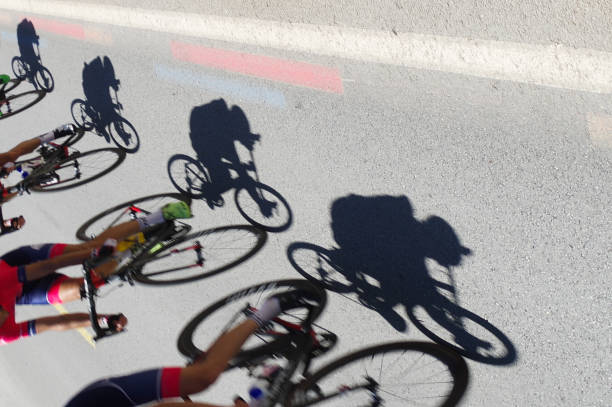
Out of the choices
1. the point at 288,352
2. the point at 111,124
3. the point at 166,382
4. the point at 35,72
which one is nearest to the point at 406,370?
the point at 288,352

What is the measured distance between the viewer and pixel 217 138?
23.0 ft

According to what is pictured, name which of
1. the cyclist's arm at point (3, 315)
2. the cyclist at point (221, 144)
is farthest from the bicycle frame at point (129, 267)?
the cyclist at point (221, 144)

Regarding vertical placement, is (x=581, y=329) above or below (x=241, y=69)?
below

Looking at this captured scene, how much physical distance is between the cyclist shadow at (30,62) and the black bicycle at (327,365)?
23.0 feet

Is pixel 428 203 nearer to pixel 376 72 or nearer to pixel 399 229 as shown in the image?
pixel 399 229

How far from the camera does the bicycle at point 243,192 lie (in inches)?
248

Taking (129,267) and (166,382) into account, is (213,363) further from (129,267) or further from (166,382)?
(129,267)

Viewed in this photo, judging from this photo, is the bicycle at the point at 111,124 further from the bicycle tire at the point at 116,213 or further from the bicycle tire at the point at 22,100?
the bicycle tire at the point at 22,100

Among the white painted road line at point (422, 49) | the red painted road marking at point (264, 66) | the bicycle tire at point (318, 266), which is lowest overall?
the bicycle tire at point (318, 266)

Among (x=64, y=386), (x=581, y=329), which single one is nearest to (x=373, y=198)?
(x=581, y=329)

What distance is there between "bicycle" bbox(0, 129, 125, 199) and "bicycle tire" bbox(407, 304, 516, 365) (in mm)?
5456

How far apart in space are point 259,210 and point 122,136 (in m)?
3.28

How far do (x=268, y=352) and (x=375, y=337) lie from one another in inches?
60.4

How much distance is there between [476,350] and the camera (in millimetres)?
4863
